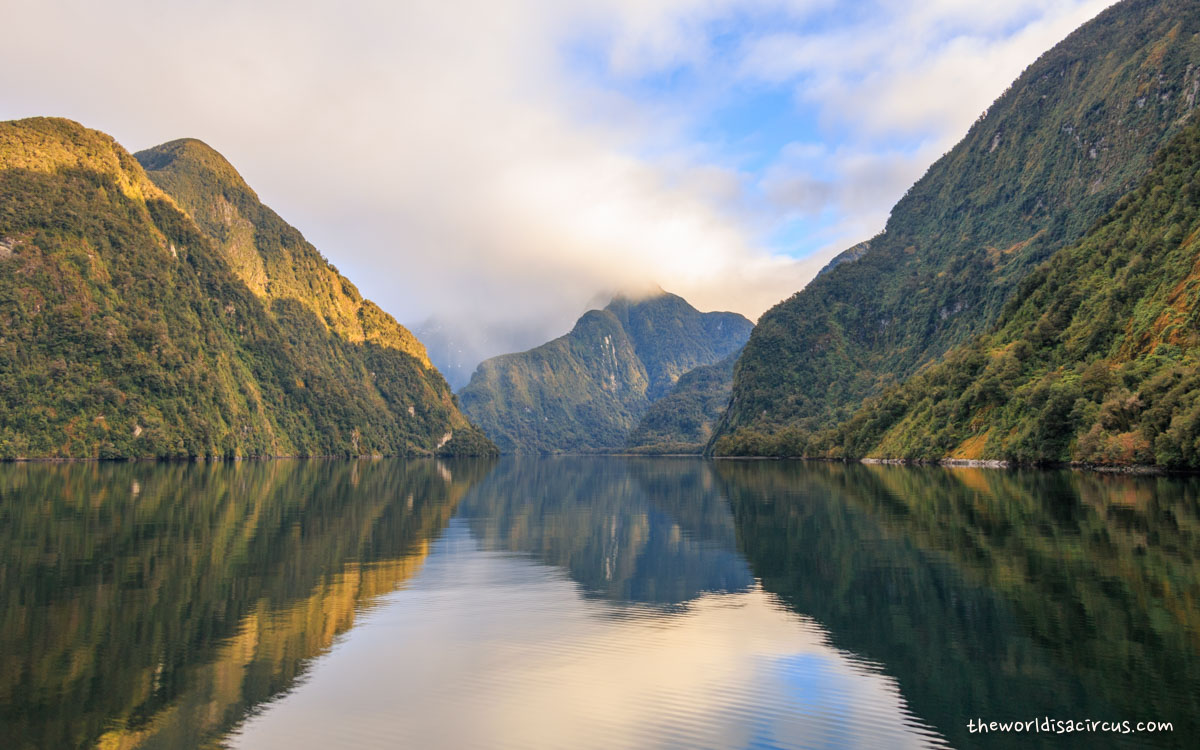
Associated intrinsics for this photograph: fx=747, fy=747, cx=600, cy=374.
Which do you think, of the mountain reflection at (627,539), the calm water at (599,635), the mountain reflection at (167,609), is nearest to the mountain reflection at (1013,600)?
the calm water at (599,635)

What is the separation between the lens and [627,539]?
49.6 meters

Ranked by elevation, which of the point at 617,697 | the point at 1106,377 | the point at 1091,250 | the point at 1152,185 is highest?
the point at 1152,185

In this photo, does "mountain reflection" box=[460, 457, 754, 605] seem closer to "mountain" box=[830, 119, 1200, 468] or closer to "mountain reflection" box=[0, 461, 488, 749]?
"mountain reflection" box=[0, 461, 488, 749]

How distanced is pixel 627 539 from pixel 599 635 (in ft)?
83.2

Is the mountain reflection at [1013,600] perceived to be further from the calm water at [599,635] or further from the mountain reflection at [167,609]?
the mountain reflection at [167,609]

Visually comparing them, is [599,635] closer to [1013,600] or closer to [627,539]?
[1013,600]

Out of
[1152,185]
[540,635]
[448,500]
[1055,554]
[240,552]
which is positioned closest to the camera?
[540,635]

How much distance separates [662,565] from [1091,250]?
159m

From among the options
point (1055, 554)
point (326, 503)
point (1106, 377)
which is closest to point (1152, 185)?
point (1106, 377)

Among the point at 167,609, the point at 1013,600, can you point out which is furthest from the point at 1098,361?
the point at 167,609

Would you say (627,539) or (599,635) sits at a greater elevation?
(627,539)

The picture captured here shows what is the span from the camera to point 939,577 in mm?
31172

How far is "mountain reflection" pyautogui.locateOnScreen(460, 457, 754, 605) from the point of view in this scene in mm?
Result: 33594

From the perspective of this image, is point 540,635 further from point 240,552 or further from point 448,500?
point 448,500
